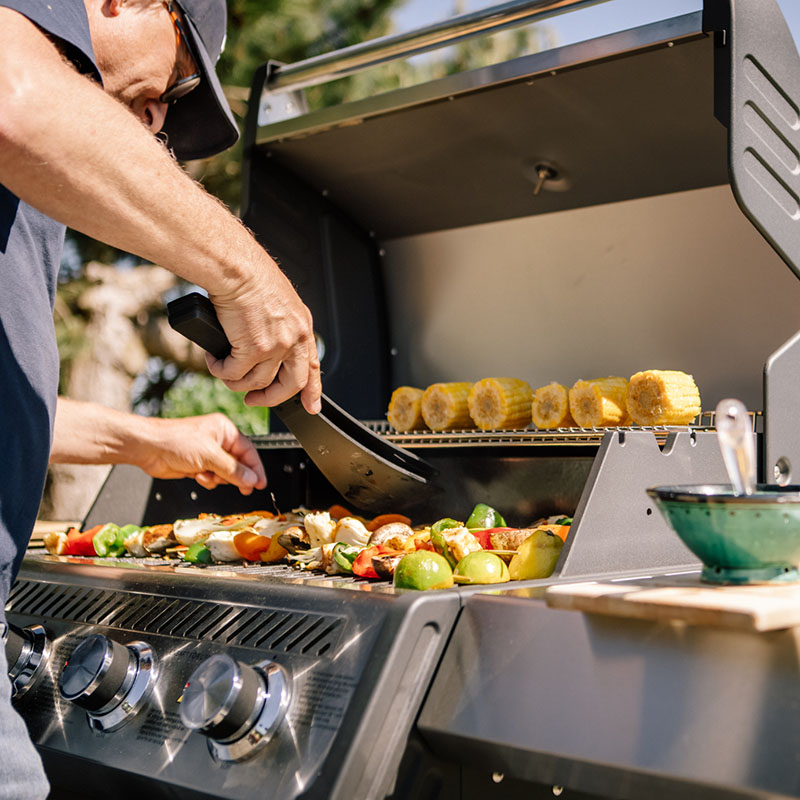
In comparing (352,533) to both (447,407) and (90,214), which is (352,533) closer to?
(447,407)

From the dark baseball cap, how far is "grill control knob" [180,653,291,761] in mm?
1027

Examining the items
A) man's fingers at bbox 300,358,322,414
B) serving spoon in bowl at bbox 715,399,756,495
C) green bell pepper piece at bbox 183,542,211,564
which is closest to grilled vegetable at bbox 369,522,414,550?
man's fingers at bbox 300,358,322,414

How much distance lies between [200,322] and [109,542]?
→ 80cm

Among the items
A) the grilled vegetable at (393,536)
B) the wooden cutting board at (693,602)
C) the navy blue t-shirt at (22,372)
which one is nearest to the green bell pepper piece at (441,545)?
the grilled vegetable at (393,536)

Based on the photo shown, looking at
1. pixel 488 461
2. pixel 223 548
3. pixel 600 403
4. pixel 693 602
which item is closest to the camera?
pixel 693 602

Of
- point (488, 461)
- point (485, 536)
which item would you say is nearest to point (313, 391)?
point (485, 536)

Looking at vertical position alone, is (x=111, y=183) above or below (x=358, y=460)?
above

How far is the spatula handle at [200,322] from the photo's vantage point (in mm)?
1334

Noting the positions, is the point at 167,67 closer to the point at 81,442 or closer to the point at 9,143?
the point at 9,143

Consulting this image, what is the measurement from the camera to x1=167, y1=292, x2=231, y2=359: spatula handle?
52.5 inches

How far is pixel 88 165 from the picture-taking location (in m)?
1.04

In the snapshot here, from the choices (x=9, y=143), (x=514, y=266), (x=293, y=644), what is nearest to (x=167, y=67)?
(x=9, y=143)

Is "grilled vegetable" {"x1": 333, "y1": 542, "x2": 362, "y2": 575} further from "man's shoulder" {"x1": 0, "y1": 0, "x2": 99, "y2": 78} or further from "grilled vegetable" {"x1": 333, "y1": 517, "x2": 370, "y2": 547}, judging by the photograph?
"man's shoulder" {"x1": 0, "y1": 0, "x2": 99, "y2": 78}

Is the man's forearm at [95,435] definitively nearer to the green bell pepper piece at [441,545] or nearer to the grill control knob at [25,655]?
the grill control knob at [25,655]
